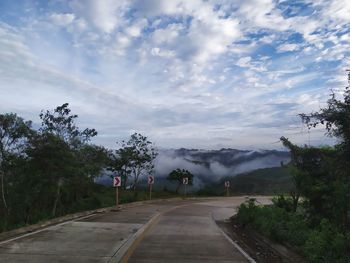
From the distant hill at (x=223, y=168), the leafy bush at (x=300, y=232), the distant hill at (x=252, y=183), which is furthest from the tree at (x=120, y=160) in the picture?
the leafy bush at (x=300, y=232)

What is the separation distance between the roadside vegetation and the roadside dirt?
0.21 metres

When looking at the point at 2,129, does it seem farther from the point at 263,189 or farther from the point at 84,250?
the point at 263,189

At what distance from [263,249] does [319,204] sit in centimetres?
277

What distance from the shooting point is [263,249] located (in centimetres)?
1380

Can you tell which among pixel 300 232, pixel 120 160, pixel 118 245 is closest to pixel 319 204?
pixel 300 232

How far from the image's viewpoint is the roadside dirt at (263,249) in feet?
38.4

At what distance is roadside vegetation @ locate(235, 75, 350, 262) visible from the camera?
383 inches

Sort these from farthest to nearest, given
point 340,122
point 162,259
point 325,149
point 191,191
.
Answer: point 191,191, point 325,149, point 162,259, point 340,122

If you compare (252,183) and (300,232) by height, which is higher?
(252,183)

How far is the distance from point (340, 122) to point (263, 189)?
5299 centimetres

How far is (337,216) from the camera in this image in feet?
44.3

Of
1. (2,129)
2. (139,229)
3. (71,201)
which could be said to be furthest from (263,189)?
(139,229)

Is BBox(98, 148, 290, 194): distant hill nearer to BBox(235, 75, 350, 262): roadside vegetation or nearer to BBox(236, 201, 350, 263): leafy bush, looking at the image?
BBox(236, 201, 350, 263): leafy bush

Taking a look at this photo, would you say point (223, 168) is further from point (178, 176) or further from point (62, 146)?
point (62, 146)
